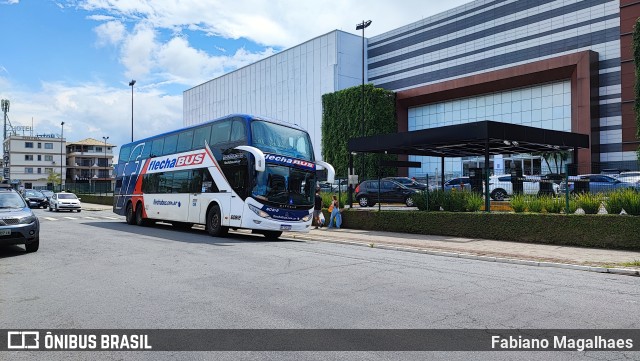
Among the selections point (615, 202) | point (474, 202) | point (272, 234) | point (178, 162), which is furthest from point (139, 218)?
point (615, 202)

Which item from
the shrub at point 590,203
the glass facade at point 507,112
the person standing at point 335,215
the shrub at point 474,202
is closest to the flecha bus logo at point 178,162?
the person standing at point 335,215

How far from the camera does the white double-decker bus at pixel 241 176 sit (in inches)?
623

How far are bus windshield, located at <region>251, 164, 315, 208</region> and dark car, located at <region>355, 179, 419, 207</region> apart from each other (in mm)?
10618

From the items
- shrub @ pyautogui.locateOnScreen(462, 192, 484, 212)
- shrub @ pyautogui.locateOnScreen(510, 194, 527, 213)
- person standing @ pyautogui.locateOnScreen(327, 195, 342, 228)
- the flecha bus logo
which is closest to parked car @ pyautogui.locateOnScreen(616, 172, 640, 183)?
shrub @ pyautogui.locateOnScreen(510, 194, 527, 213)

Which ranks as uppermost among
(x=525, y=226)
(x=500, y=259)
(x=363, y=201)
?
(x=363, y=201)

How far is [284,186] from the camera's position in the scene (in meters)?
16.3

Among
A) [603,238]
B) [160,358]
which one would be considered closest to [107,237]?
[160,358]

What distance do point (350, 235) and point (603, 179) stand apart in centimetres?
876

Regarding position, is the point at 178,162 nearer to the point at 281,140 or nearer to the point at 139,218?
the point at 139,218

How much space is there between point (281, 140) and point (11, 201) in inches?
321

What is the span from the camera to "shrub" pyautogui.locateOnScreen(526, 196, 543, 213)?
15.7 metres

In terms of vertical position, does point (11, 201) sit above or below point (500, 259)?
above

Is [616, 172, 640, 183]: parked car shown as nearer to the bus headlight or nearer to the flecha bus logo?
the bus headlight

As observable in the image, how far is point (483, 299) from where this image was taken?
7.09m
